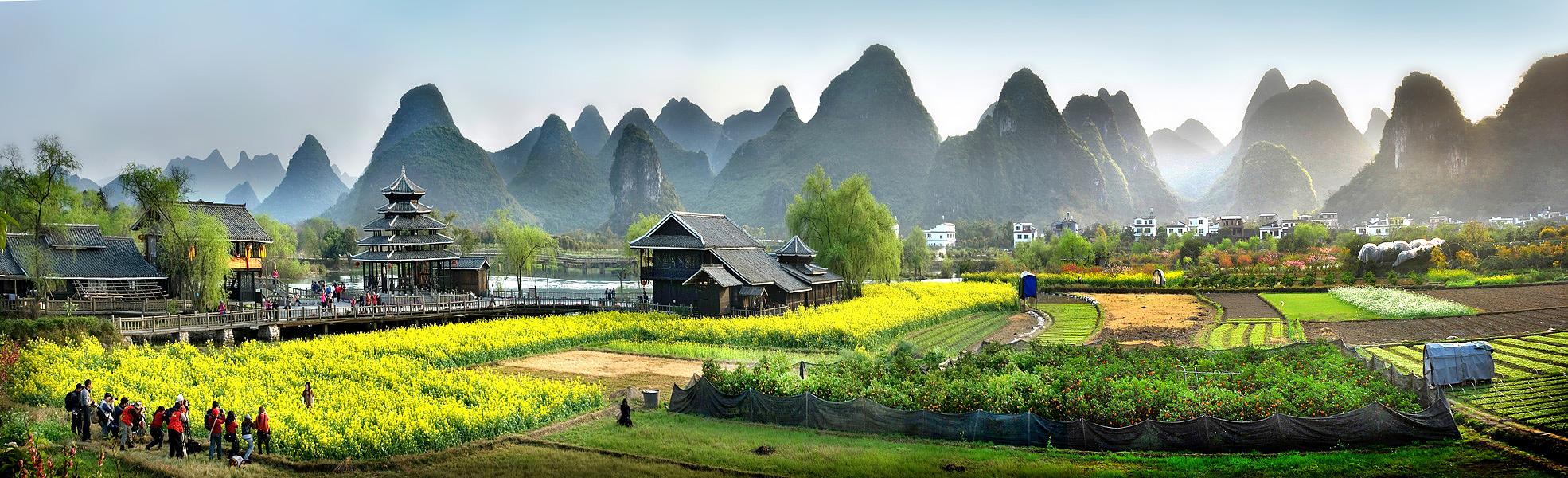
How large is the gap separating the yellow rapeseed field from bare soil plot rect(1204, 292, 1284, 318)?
16.5 m

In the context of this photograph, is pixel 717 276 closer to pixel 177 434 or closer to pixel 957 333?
pixel 957 333

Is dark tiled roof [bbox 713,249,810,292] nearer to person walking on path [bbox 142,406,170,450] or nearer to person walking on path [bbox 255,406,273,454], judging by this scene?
person walking on path [bbox 255,406,273,454]

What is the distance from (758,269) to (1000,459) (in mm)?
30667

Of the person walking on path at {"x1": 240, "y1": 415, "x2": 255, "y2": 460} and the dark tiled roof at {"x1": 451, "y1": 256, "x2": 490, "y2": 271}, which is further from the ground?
the dark tiled roof at {"x1": 451, "y1": 256, "x2": 490, "y2": 271}

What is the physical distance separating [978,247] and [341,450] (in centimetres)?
11838

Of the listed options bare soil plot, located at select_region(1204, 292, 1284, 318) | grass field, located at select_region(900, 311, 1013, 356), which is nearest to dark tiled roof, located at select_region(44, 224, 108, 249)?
grass field, located at select_region(900, 311, 1013, 356)

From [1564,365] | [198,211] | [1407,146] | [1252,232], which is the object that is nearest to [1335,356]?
[1564,365]

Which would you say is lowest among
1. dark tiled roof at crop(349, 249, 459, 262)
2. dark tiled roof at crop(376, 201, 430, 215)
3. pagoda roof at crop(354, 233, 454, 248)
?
dark tiled roof at crop(349, 249, 459, 262)

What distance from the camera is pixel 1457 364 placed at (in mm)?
20203

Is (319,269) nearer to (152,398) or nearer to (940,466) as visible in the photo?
(152,398)

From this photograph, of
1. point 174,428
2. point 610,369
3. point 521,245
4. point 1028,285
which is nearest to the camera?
point 174,428

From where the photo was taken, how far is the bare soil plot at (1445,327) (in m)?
28.2

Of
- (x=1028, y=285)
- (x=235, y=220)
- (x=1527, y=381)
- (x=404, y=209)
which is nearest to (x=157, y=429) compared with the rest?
(x=1527, y=381)

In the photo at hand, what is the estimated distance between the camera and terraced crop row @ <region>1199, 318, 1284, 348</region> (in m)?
32.3
